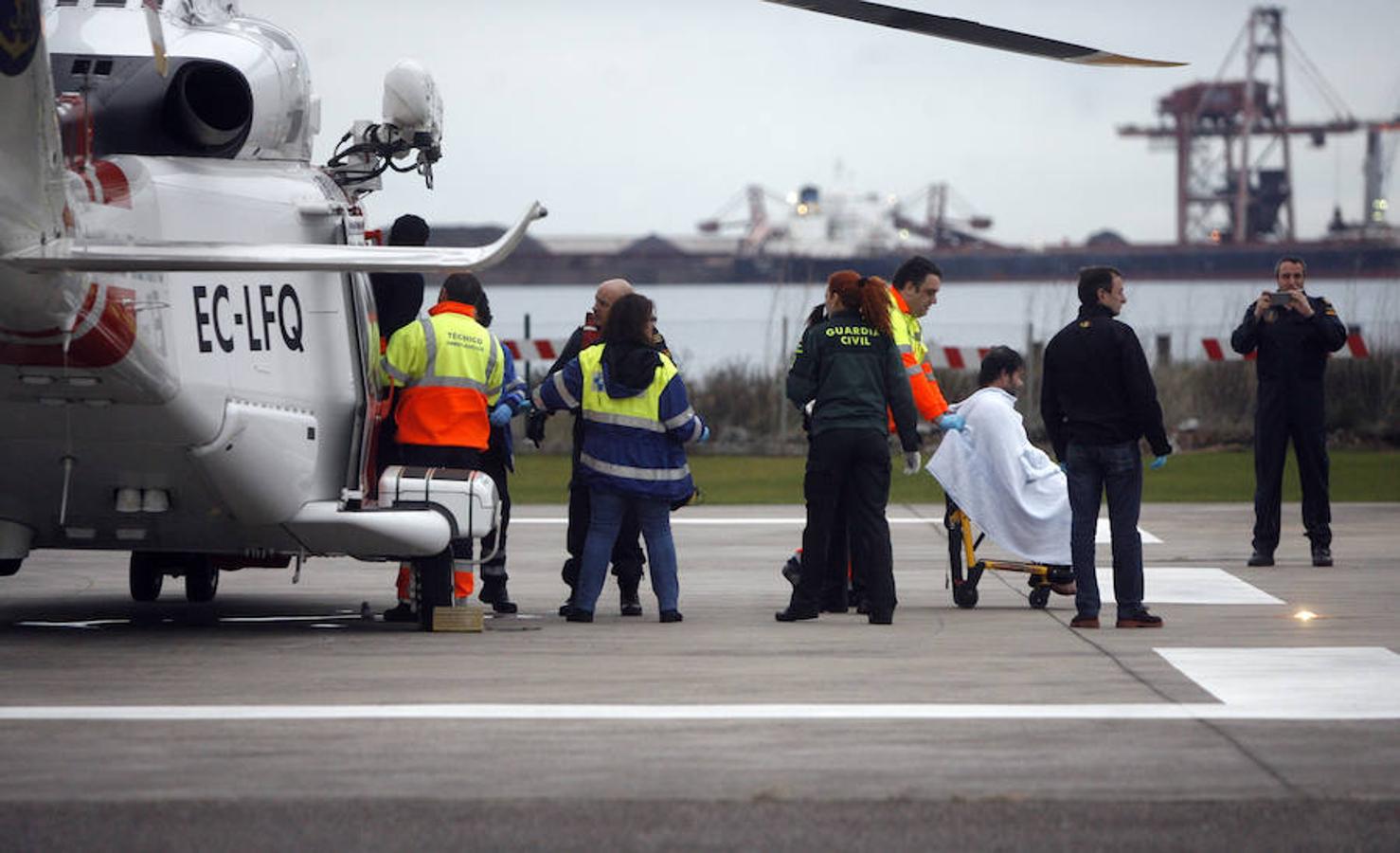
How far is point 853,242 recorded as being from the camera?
14700cm

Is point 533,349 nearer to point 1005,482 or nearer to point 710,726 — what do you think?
point 1005,482

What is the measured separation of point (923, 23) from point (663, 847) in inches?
104

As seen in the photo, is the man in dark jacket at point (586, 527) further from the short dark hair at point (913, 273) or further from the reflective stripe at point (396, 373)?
the short dark hair at point (913, 273)

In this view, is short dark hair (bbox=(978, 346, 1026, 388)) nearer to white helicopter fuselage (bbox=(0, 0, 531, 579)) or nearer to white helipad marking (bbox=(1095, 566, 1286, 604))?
white helipad marking (bbox=(1095, 566, 1286, 604))

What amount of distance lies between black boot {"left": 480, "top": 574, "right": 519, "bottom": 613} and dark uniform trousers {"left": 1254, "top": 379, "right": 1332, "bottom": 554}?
4864mm

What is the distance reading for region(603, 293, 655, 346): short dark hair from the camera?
11.8 m

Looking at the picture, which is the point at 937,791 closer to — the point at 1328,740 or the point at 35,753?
the point at 1328,740

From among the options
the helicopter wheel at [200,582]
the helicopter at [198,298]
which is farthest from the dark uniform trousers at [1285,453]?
the helicopter wheel at [200,582]

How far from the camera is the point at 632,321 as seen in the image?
11820mm

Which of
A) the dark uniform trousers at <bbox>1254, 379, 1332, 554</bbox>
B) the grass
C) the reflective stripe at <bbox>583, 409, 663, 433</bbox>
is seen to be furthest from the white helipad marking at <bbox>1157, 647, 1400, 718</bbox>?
the grass

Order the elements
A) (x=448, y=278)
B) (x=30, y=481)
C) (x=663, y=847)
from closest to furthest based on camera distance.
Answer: (x=663, y=847)
(x=30, y=481)
(x=448, y=278)

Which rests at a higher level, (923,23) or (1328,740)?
(923,23)

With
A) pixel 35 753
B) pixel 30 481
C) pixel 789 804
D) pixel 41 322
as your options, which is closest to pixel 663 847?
pixel 789 804

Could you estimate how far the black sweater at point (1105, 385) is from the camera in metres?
11.4
